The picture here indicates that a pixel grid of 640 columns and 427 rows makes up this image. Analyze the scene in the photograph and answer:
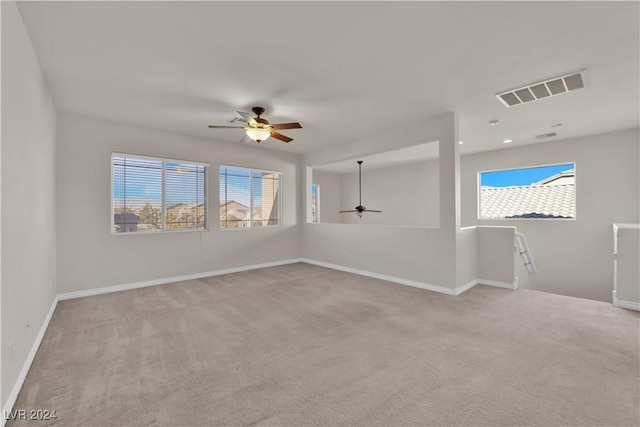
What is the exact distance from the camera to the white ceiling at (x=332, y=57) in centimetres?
207

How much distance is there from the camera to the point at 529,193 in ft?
20.1

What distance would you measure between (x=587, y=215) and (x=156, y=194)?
27.0ft

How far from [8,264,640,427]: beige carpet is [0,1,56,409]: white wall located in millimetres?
343

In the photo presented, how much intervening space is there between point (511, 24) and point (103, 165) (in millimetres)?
5555

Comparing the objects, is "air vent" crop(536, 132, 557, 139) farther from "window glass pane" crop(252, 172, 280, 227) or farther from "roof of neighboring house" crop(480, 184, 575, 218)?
"window glass pane" crop(252, 172, 280, 227)

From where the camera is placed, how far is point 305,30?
227cm

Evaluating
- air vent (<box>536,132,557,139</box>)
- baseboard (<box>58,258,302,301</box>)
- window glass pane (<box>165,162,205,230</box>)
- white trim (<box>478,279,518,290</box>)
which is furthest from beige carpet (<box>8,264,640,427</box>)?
air vent (<box>536,132,557,139</box>)

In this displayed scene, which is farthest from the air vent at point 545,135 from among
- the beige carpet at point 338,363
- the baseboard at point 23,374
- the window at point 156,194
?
the baseboard at point 23,374

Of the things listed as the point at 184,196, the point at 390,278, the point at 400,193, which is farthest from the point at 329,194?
the point at 184,196

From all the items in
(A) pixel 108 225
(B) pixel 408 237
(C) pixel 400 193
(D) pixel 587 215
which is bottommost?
(B) pixel 408 237

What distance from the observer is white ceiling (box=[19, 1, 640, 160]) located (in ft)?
6.79

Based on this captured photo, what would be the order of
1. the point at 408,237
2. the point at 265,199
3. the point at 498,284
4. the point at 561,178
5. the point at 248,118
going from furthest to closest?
1. the point at 265,199
2. the point at 561,178
3. the point at 408,237
4. the point at 498,284
5. the point at 248,118

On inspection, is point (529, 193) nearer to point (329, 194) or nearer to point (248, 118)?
point (329, 194)

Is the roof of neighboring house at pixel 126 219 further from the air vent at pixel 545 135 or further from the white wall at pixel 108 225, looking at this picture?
the air vent at pixel 545 135
